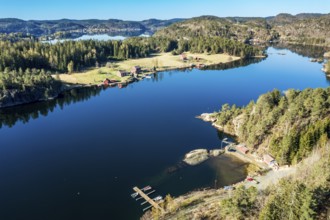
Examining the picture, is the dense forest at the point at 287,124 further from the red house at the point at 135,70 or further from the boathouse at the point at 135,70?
the red house at the point at 135,70

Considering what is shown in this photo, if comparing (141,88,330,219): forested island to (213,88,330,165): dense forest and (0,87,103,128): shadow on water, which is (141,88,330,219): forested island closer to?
(213,88,330,165): dense forest

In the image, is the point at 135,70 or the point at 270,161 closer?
the point at 270,161

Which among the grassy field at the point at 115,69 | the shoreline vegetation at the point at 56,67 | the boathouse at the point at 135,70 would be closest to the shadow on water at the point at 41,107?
the shoreline vegetation at the point at 56,67

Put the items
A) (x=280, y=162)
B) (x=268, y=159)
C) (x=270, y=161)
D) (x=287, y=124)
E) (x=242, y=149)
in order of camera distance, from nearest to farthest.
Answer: (x=280, y=162) < (x=270, y=161) < (x=268, y=159) < (x=287, y=124) < (x=242, y=149)

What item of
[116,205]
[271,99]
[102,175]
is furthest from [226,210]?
[271,99]

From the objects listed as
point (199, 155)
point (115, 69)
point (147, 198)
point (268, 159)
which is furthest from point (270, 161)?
point (115, 69)

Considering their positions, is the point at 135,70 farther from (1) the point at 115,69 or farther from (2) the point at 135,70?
(1) the point at 115,69
